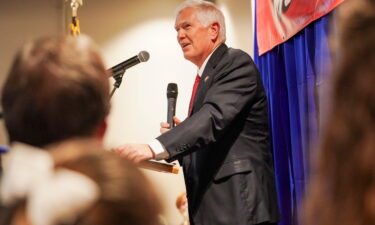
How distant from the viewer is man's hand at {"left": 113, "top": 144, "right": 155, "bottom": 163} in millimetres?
1609

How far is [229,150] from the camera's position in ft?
6.44

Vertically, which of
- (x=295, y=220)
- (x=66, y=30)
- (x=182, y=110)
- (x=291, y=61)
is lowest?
(x=295, y=220)

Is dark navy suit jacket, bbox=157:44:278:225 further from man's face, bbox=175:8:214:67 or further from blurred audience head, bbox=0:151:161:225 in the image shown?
blurred audience head, bbox=0:151:161:225

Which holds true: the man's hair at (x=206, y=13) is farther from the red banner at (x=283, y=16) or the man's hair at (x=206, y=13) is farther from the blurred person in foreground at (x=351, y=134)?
the blurred person in foreground at (x=351, y=134)

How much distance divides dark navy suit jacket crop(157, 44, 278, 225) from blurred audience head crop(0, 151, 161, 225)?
1.29 meters

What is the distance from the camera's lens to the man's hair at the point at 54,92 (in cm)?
71

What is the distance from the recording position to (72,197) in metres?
0.48

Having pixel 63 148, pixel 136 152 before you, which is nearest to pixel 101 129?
pixel 63 148

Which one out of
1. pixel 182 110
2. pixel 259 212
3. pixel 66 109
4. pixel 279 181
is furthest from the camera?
pixel 182 110

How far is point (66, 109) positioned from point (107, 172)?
0.24m

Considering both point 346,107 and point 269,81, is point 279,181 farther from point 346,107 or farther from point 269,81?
point 346,107

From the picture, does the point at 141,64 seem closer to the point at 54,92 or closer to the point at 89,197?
the point at 54,92

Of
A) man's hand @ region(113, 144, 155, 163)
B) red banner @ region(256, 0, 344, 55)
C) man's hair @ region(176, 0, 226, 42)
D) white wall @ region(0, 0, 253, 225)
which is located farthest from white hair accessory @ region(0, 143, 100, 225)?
white wall @ region(0, 0, 253, 225)

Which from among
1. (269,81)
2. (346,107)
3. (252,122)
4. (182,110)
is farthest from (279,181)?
(346,107)
